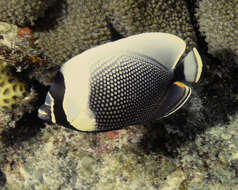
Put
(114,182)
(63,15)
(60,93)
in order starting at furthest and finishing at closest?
1. (114,182)
2. (63,15)
3. (60,93)

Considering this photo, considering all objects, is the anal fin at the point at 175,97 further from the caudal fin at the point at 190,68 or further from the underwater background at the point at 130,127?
the underwater background at the point at 130,127

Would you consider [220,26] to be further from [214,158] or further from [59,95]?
[59,95]

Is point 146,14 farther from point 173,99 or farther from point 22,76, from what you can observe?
point 22,76

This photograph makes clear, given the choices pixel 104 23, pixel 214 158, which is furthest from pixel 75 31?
pixel 214 158

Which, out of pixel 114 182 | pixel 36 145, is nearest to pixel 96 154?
pixel 114 182

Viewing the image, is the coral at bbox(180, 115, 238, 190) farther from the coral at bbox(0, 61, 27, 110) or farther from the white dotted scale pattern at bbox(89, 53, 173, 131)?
the coral at bbox(0, 61, 27, 110)

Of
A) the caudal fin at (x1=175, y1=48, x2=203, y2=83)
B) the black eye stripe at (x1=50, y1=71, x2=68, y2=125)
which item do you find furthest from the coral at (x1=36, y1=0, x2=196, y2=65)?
the black eye stripe at (x1=50, y1=71, x2=68, y2=125)

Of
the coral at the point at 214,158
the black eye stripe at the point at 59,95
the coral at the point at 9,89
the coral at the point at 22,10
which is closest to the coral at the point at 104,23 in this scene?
the coral at the point at 22,10
